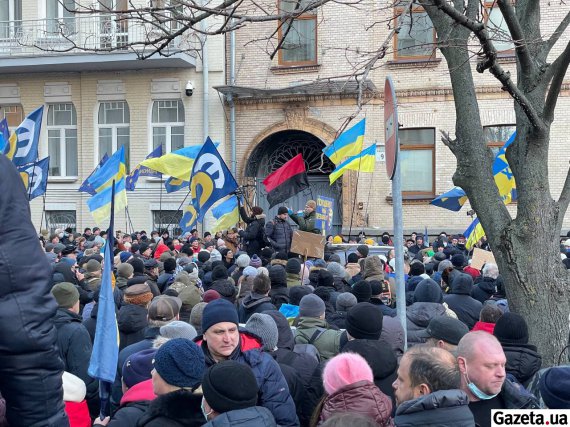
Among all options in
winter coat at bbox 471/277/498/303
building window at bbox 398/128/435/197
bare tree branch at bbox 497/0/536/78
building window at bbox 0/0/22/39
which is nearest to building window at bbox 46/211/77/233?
building window at bbox 0/0/22/39

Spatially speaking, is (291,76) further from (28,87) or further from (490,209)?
(490,209)

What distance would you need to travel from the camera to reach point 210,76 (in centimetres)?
2273

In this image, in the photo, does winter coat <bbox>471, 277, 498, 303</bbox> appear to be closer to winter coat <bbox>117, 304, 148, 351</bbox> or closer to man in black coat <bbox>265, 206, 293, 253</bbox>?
winter coat <bbox>117, 304, 148, 351</bbox>

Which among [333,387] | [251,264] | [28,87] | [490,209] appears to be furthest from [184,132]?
[333,387]

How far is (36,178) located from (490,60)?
42.7 ft

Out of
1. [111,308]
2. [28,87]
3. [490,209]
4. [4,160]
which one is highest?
[28,87]

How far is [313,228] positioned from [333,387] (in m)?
8.94

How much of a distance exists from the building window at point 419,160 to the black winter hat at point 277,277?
13928 millimetres

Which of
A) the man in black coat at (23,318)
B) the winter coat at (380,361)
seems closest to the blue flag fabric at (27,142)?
the winter coat at (380,361)

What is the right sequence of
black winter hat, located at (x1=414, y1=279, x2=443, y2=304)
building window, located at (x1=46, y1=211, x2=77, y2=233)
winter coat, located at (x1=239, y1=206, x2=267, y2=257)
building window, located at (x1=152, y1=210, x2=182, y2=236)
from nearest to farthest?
black winter hat, located at (x1=414, y1=279, x2=443, y2=304) < winter coat, located at (x1=239, y1=206, x2=267, y2=257) < building window, located at (x1=152, y1=210, x2=182, y2=236) < building window, located at (x1=46, y1=211, x2=77, y2=233)

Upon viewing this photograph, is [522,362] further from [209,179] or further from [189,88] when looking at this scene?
[189,88]

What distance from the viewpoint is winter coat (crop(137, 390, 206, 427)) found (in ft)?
11.7

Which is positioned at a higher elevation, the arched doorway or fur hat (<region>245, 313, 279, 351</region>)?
the arched doorway

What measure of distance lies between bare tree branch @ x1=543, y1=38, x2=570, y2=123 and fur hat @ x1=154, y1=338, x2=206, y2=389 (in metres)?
3.65
